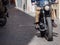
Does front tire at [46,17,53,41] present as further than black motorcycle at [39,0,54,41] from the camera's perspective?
No

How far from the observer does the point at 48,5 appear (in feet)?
29.3

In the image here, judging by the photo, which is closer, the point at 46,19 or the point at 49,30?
the point at 49,30

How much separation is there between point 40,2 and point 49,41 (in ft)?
4.63

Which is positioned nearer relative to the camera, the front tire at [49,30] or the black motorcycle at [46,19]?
the front tire at [49,30]

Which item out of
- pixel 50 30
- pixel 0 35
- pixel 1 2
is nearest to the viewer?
pixel 50 30

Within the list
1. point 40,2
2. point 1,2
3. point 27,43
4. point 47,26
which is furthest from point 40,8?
point 1,2

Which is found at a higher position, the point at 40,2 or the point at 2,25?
the point at 40,2

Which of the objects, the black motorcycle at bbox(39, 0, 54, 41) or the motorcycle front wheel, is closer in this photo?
the motorcycle front wheel

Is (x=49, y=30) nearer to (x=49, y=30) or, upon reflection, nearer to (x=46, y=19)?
(x=49, y=30)

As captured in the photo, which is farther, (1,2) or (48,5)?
(1,2)

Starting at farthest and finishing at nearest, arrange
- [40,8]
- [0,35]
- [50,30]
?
[0,35] < [40,8] < [50,30]

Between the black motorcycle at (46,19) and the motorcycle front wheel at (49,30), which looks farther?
the black motorcycle at (46,19)

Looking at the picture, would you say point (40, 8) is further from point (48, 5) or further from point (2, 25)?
point (2, 25)

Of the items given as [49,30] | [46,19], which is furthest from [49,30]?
[46,19]
